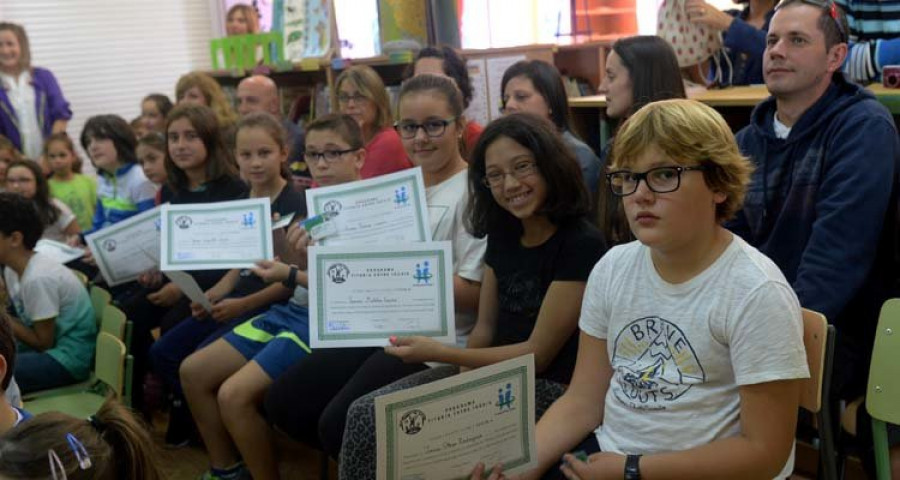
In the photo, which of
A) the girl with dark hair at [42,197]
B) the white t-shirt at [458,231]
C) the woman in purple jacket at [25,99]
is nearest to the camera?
the white t-shirt at [458,231]

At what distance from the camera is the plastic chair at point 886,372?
2.07m

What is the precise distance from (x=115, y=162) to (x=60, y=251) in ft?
3.07

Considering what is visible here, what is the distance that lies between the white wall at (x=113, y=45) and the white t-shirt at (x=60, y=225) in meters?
2.92

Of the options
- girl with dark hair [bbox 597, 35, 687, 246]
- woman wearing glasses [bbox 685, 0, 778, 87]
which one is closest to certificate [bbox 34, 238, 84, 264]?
girl with dark hair [bbox 597, 35, 687, 246]

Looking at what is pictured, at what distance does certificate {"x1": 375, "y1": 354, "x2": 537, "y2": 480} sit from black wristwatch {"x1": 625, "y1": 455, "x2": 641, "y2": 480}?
20 centimetres

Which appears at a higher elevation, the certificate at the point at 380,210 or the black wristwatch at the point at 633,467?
the certificate at the point at 380,210

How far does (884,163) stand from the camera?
7.77ft

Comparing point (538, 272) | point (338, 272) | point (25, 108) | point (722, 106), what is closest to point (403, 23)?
point (722, 106)

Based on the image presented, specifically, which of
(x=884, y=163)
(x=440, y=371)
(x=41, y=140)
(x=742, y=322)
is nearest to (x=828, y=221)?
(x=884, y=163)

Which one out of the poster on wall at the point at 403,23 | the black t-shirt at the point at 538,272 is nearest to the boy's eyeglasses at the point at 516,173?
the black t-shirt at the point at 538,272

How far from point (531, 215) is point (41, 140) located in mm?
5571

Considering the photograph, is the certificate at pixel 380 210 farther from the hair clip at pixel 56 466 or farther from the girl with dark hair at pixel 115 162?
the girl with dark hair at pixel 115 162

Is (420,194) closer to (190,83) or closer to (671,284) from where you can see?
(671,284)

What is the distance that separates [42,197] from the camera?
4.89 meters
